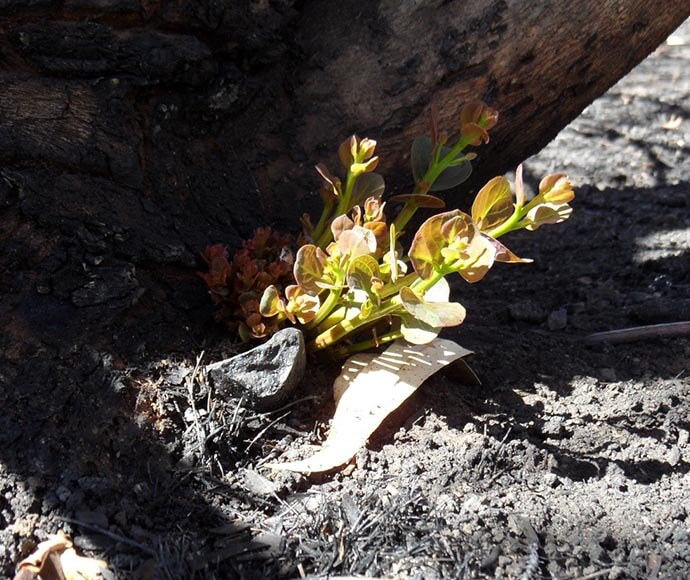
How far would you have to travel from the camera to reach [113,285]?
7.40ft

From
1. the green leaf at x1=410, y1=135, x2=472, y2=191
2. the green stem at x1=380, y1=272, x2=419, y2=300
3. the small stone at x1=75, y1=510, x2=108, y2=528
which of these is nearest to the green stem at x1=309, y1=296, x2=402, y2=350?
the green stem at x1=380, y1=272, x2=419, y2=300

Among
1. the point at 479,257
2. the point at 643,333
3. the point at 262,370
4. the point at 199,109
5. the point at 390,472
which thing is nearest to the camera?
the point at 479,257

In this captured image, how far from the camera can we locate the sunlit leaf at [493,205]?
6.79 feet

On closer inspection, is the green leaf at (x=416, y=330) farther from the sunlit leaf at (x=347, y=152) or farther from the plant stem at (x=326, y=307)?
the sunlit leaf at (x=347, y=152)

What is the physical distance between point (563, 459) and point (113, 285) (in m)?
1.27

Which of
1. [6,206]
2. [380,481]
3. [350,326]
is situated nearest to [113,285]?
[6,206]

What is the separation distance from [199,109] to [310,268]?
77 cm

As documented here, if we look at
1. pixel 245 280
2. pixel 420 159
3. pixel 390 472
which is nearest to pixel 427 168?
pixel 420 159

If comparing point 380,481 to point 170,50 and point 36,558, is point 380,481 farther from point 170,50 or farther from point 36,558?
point 170,50

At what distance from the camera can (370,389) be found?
2254mm

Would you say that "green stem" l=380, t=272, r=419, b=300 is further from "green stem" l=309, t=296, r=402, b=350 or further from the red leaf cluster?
the red leaf cluster

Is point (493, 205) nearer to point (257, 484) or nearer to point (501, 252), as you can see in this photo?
point (501, 252)

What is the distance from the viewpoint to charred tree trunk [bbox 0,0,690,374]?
2238 mm

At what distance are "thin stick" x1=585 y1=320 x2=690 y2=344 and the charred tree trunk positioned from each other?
73 cm
